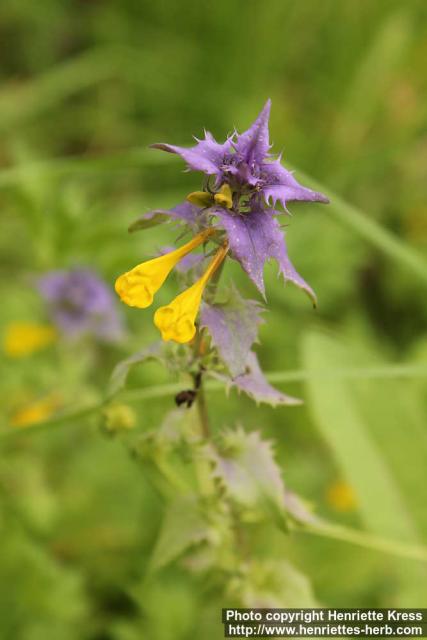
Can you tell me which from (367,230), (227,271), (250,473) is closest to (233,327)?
(250,473)

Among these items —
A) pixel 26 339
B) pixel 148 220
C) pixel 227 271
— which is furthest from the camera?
pixel 227 271

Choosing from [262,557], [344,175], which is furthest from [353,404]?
[344,175]

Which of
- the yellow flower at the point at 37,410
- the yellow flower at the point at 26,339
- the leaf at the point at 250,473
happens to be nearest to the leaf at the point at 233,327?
the leaf at the point at 250,473

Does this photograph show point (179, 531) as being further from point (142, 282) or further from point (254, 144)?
point (254, 144)

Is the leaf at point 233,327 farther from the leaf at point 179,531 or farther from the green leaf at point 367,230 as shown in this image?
the green leaf at point 367,230

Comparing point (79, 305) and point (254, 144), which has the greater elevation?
point (79, 305)

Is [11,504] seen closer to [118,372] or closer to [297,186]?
[118,372]

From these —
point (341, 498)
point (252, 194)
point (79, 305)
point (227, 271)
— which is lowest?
point (252, 194)
